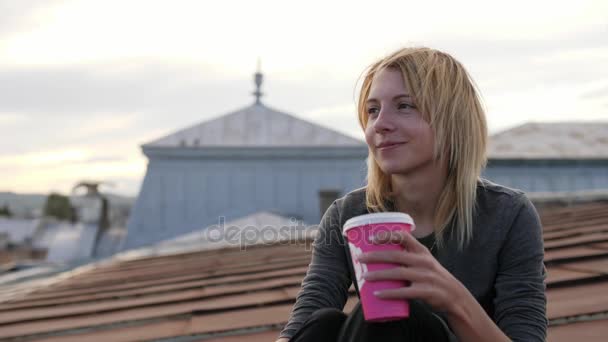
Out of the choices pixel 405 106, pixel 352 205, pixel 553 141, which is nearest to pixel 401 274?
pixel 405 106

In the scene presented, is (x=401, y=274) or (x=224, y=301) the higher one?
(x=401, y=274)

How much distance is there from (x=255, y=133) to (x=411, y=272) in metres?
12.3

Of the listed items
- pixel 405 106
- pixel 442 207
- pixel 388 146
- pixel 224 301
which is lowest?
pixel 224 301

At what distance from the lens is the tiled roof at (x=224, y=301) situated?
7.99 feet

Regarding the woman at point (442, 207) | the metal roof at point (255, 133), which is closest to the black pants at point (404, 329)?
the woman at point (442, 207)

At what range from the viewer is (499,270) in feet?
5.72

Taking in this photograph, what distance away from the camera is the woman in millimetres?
1614

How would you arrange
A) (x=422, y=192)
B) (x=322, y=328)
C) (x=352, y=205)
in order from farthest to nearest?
1. (x=352, y=205)
2. (x=422, y=192)
3. (x=322, y=328)

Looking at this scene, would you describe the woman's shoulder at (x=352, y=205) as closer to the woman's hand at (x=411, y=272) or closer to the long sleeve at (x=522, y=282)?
the long sleeve at (x=522, y=282)

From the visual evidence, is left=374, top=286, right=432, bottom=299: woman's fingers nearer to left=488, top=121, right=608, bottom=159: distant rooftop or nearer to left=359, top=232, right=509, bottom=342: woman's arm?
left=359, top=232, right=509, bottom=342: woman's arm

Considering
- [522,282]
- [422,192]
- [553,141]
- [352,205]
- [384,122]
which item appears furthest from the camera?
[553,141]

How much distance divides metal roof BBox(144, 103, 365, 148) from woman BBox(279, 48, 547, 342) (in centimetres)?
1101

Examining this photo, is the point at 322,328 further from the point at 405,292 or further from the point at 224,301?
the point at 224,301

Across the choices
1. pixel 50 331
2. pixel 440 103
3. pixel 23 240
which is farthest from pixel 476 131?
pixel 23 240
